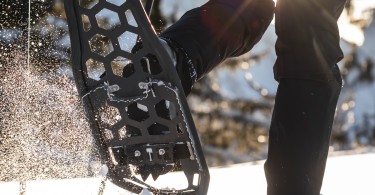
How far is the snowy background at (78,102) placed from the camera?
10.5 ft

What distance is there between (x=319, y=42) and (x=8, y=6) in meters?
4.26

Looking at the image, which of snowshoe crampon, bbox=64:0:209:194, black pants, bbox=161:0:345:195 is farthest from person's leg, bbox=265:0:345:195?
snowshoe crampon, bbox=64:0:209:194

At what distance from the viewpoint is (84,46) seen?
1.74 metres

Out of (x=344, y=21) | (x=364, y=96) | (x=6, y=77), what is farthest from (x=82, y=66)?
(x=364, y=96)

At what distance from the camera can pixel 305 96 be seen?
168 centimetres

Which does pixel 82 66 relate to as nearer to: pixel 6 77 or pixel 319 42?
pixel 319 42

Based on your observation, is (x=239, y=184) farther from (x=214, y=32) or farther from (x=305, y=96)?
(x=305, y=96)

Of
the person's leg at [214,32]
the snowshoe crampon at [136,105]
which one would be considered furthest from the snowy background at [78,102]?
the person's leg at [214,32]

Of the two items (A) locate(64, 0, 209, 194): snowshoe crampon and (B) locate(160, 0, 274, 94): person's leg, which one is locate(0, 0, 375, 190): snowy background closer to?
(A) locate(64, 0, 209, 194): snowshoe crampon

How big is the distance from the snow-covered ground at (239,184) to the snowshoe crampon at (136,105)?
325mm

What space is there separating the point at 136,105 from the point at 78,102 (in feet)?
2.46

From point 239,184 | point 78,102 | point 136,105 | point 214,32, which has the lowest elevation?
point 239,184

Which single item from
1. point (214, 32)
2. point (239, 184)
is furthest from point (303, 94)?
point (239, 184)

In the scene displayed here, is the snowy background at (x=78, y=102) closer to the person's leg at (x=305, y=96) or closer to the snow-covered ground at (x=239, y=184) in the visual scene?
the snow-covered ground at (x=239, y=184)
